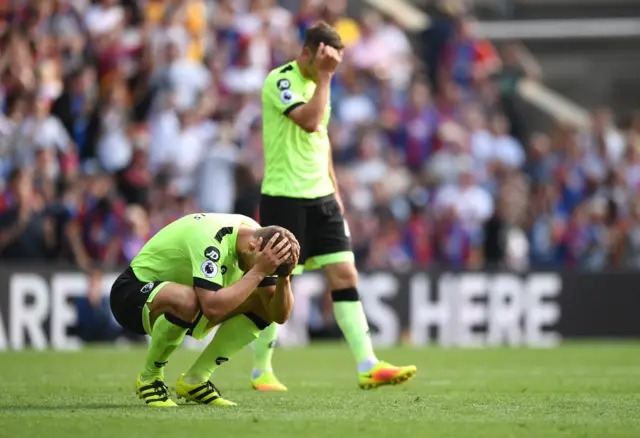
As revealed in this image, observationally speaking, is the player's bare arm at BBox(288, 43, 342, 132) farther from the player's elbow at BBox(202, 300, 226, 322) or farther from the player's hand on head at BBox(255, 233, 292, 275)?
the player's elbow at BBox(202, 300, 226, 322)

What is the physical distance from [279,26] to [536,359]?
7.73 m

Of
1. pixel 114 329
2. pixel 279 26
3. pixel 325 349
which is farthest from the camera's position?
pixel 279 26

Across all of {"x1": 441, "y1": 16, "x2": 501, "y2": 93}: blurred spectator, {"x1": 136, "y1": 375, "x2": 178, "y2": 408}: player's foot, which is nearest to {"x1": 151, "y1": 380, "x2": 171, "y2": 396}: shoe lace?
{"x1": 136, "y1": 375, "x2": 178, "y2": 408}: player's foot

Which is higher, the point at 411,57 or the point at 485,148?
the point at 411,57

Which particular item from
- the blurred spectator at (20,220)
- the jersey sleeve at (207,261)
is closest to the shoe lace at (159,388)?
the jersey sleeve at (207,261)

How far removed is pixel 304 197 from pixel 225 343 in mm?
1891

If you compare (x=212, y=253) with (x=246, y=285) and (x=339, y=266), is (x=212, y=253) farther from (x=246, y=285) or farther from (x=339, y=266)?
(x=339, y=266)

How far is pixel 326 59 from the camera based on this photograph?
940 cm

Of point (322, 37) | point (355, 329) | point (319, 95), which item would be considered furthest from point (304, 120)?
point (355, 329)

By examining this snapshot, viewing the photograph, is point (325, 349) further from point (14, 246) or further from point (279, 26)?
point (279, 26)

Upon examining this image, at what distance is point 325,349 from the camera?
1574cm

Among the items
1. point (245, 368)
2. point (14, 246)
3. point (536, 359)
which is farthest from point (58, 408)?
point (14, 246)

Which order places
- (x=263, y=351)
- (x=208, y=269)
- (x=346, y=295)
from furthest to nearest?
(x=263, y=351) < (x=346, y=295) < (x=208, y=269)

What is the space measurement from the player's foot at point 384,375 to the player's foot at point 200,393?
138 cm
